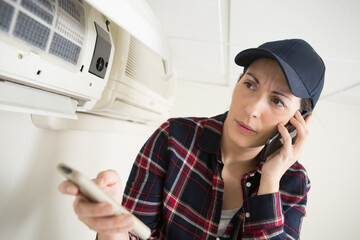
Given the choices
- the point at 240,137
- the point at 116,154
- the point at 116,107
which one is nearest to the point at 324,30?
the point at 240,137

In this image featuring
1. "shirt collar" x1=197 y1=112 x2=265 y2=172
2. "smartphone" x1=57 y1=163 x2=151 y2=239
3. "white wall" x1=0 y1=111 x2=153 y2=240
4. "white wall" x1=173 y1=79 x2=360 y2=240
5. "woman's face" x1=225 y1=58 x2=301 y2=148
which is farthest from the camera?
"white wall" x1=173 y1=79 x2=360 y2=240

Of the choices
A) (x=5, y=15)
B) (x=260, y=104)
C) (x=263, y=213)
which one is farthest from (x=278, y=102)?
(x=5, y=15)

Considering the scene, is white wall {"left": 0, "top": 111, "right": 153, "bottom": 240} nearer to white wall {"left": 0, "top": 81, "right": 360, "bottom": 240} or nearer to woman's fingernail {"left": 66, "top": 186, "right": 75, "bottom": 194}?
white wall {"left": 0, "top": 81, "right": 360, "bottom": 240}

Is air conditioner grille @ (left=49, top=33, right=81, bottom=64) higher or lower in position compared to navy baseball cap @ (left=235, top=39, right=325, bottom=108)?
lower

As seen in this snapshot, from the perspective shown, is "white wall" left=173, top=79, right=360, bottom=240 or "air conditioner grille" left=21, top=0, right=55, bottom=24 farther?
"white wall" left=173, top=79, right=360, bottom=240

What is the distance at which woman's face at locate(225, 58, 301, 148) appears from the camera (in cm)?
79

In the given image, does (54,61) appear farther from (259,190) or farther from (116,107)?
(259,190)

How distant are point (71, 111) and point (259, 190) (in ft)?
2.41

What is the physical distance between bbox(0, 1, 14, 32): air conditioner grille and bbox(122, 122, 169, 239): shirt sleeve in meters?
0.63

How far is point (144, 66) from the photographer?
1.01 metres

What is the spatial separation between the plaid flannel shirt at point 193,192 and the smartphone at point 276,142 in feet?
0.21

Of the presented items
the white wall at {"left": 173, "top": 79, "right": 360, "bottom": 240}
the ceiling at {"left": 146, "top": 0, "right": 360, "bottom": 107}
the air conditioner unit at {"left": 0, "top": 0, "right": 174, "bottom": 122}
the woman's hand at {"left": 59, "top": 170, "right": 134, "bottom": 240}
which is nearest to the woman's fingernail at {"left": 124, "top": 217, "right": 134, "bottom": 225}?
the woman's hand at {"left": 59, "top": 170, "right": 134, "bottom": 240}

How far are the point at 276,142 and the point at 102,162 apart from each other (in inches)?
34.7

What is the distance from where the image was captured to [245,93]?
0.84 m
